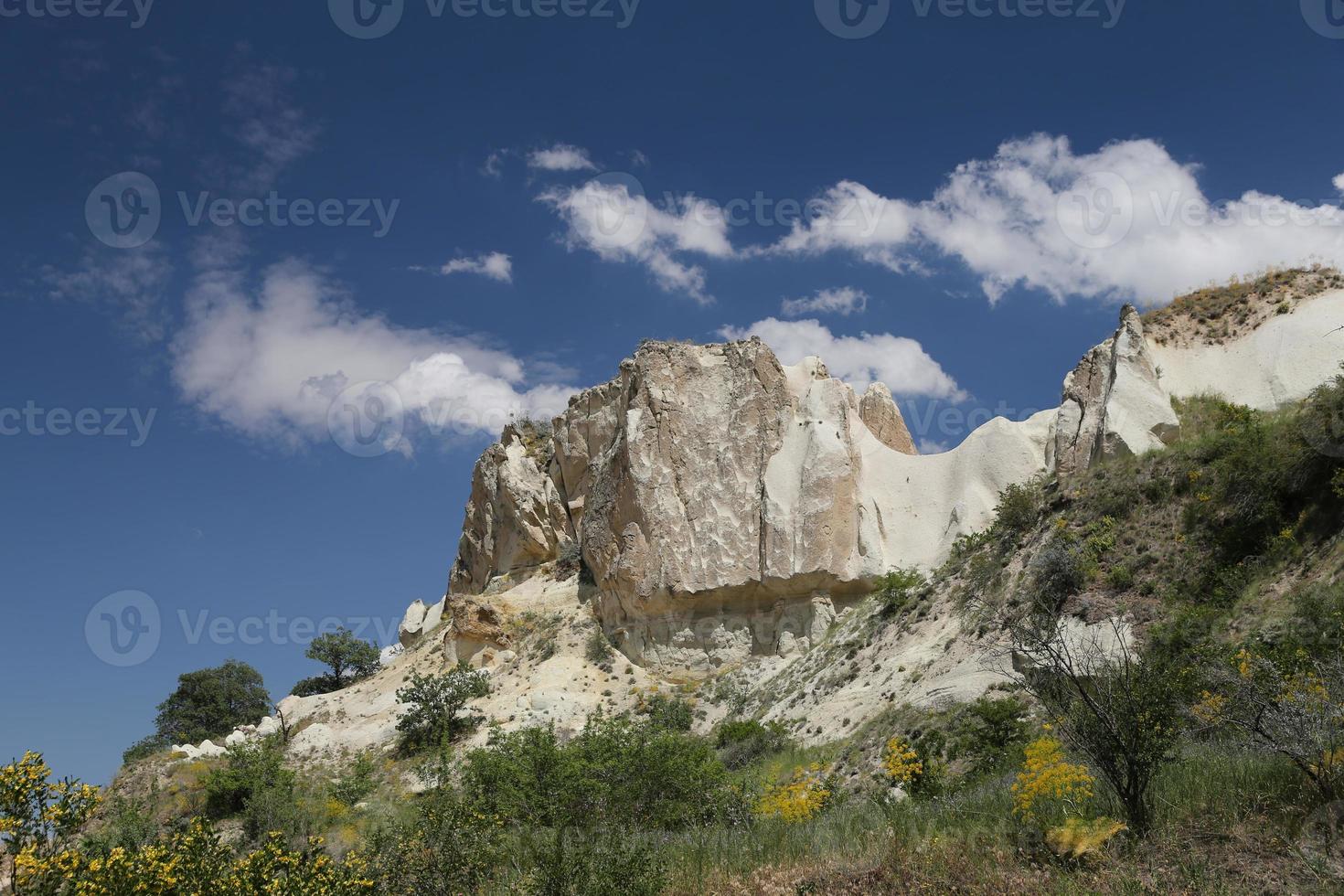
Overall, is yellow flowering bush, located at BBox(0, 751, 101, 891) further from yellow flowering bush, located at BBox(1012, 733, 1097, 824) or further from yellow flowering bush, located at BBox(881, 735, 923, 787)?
yellow flowering bush, located at BBox(881, 735, 923, 787)

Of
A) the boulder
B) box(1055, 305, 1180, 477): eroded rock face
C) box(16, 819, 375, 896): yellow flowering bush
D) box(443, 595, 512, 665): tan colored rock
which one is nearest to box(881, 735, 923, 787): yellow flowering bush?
box(16, 819, 375, 896): yellow flowering bush

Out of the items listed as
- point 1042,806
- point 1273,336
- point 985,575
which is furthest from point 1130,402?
point 1042,806

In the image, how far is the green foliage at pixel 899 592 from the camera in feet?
79.1

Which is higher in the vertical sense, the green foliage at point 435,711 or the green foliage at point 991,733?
the green foliage at point 435,711

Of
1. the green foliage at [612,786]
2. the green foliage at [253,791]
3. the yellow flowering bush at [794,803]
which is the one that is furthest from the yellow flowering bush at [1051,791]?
the green foliage at [253,791]

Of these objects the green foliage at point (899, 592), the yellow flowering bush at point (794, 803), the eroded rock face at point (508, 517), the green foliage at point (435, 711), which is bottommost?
the yellow flowering bush at point (794, 803)

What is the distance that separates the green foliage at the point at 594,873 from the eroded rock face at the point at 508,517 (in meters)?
37.0

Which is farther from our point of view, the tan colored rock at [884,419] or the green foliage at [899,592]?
the tan colored rock at [884,419]

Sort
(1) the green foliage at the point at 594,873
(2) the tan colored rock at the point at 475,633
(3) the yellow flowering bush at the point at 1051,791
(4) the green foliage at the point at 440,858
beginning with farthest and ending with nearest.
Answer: (2) the tan colored rock at the point at 475,633 < (4) the green foliage at the point at 440,858 < (3) the yellow flowering bush at the point at 1051,791 < (1) the green foliage at the point at 594,873

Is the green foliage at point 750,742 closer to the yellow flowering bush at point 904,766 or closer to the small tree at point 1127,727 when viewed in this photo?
the yellow flowering bush at point 904,766

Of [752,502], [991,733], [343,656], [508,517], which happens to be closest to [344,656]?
[343,656]

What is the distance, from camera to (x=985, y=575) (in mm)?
21391

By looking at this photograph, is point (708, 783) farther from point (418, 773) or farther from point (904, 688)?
point (418, 773)

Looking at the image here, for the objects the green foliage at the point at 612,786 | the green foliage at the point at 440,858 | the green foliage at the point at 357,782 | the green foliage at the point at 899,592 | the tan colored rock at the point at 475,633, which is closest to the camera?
the green foliage at the point at 440,858
